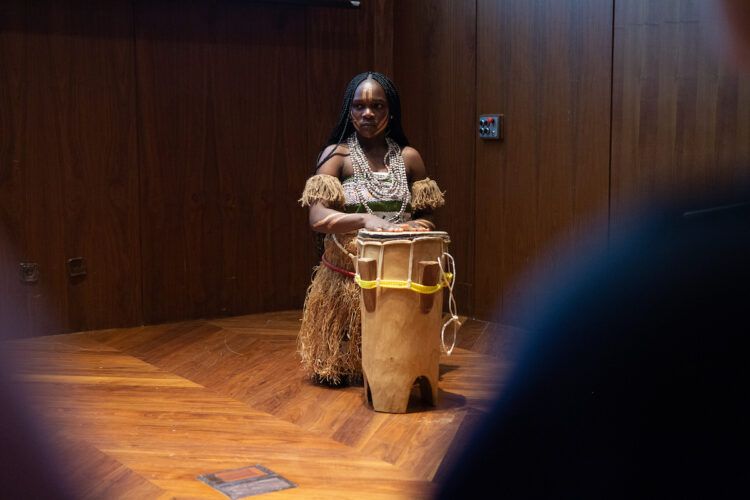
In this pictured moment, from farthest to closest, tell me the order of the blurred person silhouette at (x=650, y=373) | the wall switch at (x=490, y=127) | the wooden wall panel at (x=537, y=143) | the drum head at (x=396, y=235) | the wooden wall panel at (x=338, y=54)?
the wooden wall panel at (x=338, y=54), the wall switch at (x=490, y=127), the wooden wall panel at (x=537, y=143), the drum head at (x=396, y=235), the blurred person silhouette at (x=650, y=373)

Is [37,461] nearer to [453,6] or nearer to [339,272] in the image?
[339,272]

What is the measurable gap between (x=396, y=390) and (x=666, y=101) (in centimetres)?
154

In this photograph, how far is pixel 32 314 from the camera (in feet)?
13.3

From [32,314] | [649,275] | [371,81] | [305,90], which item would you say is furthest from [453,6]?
[649,275]

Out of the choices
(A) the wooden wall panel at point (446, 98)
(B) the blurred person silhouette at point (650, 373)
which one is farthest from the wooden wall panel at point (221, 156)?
(B) the blurred person silhouette at point (650, 373)

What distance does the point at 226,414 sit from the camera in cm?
297

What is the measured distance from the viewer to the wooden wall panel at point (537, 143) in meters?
3.74

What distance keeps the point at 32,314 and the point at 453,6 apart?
2.45 metres

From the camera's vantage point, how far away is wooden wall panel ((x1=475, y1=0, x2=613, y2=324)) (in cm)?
374

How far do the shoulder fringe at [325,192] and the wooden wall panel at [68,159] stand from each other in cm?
135

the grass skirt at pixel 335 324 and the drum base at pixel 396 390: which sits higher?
the grass skirt at pixel 335 324

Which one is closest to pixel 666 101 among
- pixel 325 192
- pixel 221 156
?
pixel 325 192

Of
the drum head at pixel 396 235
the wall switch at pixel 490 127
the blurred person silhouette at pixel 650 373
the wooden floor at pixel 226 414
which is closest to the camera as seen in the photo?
the blurred person silhouette at pixel 650 373

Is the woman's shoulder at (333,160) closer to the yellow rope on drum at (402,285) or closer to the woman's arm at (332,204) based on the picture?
the woman's arm at (332,204)
